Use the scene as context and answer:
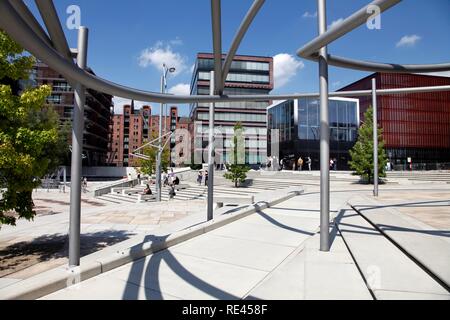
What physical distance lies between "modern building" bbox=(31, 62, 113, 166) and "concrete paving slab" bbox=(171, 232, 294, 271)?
206ft

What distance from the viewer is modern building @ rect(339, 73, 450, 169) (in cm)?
6600

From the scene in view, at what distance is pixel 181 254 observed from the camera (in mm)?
5863

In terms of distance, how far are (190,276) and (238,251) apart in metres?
1.60

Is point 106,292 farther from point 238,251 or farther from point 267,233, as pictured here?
point 267,233

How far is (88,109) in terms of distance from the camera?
74375 mm

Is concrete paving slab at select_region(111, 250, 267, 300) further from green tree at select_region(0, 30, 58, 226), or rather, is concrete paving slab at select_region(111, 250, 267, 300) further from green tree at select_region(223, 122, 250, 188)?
green tree at select_region(223, 122, 250, 188)

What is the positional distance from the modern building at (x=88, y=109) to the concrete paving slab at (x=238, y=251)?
206 feet

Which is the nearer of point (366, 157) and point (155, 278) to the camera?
point (155, 278)

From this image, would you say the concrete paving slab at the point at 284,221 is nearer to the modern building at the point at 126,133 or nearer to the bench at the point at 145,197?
the bench at the point at 145,197

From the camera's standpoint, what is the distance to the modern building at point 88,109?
6938 cm

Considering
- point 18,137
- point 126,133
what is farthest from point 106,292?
point 126,133

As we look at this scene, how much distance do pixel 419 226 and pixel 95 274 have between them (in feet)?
21.4

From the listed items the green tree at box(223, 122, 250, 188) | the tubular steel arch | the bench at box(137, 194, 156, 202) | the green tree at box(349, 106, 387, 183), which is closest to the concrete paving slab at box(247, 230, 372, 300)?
the tubular steel arch
